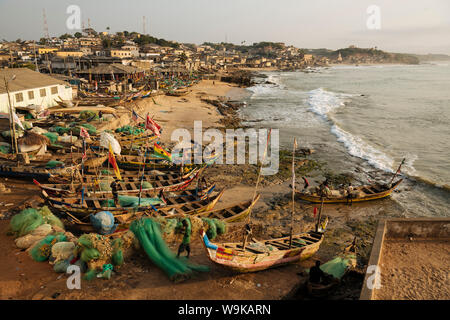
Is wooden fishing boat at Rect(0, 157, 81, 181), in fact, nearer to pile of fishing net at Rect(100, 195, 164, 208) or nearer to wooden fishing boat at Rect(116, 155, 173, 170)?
wooden fishing boat at Rect(116, 155, 173, 170)

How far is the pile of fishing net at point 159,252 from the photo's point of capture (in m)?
9.91

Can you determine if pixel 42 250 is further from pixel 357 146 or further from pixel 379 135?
pixel 379 135

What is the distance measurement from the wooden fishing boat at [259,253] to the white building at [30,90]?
78.0 ft

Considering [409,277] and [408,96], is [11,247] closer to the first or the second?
[409,277]

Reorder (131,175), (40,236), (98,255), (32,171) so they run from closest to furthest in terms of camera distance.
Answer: (98,255)
(40,236)
(32,171)
(131,175)

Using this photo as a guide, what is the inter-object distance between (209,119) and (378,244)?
Answer: 2926cm

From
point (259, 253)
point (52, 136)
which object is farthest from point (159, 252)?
point (52, 136)

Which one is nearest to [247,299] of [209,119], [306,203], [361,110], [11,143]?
[306,203]

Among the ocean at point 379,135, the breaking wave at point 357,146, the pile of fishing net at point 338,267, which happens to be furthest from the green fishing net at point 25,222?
the breaking wave at point 357,146

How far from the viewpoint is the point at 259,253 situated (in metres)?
10.1

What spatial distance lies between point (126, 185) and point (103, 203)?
103 inches

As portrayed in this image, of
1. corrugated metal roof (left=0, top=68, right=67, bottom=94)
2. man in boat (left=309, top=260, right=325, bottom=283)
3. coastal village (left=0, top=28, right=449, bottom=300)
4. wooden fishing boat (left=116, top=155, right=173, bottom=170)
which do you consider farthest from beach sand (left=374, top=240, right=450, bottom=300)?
corrugated metal roof (left=0, top=68, right=67, bottom=94)

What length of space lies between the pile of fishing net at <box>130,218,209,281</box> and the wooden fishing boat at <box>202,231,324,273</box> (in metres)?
1.27

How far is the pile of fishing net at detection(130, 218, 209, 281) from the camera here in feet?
32.5
